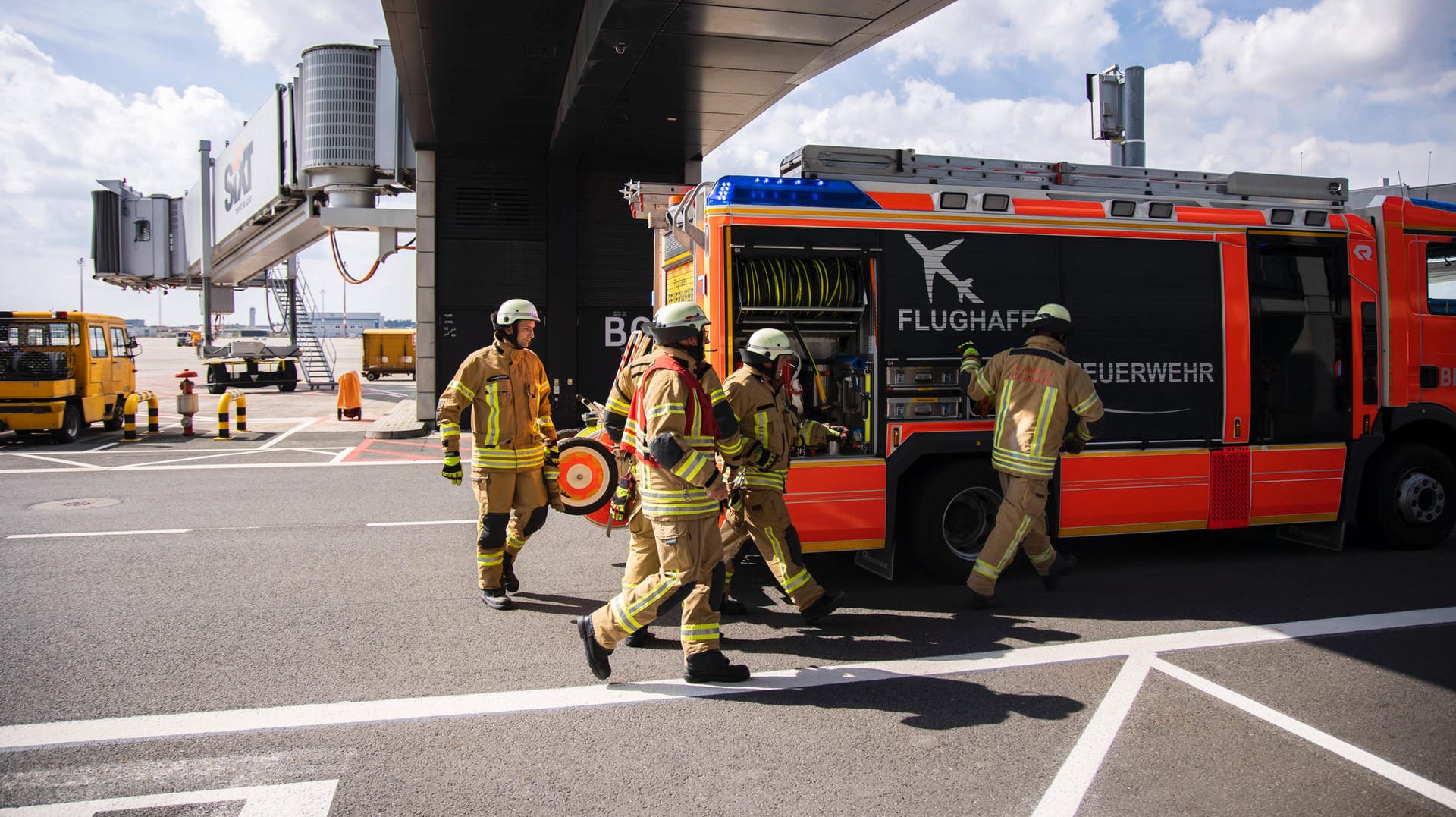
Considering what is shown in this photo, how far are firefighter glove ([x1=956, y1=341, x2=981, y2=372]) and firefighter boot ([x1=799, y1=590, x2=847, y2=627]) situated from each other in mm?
1741

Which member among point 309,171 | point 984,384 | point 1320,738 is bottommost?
point 1320,738

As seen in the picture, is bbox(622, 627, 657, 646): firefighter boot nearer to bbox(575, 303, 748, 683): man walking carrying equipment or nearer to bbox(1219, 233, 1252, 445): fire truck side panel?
bbox(575, 303, 748, 683): man walking carrying equipment

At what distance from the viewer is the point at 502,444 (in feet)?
19.7

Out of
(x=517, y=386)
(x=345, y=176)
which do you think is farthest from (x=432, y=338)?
(x=517, y=386)

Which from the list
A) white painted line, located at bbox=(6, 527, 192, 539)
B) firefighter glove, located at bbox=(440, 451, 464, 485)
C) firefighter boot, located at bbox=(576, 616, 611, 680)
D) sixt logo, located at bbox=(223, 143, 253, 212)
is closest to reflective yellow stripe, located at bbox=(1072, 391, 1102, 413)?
firefighter boot, located at bbox=(576, 616, 611, 680)

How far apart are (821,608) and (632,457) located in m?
1.57

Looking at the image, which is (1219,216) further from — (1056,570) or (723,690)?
(723,690)

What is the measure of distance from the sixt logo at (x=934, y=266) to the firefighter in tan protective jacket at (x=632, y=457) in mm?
1994

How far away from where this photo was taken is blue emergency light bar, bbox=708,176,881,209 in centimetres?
589

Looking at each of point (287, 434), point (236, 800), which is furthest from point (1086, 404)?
point (287, 434)

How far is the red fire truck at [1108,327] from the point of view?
6.16 m

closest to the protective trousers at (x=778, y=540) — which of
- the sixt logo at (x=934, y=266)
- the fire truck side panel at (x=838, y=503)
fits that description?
the fire truck side panel at (x=838, y=503)

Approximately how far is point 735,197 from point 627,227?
38.0ft

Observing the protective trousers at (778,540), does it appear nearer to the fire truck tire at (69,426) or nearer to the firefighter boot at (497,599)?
the firefighter boot at (497,599)
